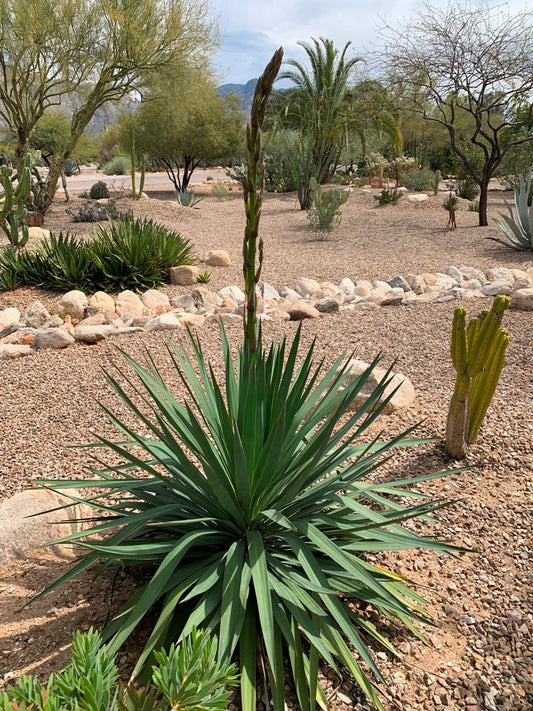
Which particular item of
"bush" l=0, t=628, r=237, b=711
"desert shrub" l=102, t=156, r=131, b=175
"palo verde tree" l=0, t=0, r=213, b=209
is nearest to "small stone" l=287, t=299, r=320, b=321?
"bush" l=0, t=628, r=237, b=711

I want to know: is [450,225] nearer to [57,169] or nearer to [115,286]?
[115,286]

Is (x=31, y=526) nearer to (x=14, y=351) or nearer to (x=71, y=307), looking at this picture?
(x=14, y=351)

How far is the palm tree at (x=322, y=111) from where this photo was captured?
17.9m

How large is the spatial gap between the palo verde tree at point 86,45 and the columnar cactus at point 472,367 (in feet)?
46.6

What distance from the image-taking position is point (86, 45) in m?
14.6

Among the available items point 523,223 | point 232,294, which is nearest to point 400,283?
point 232,294

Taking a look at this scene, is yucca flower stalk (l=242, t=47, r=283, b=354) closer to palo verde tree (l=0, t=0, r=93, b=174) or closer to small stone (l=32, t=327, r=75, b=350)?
small stone (l=32, t=327, r=75, b=350)

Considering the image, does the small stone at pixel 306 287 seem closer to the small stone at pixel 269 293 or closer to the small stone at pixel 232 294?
the small stone at pixel 269 293

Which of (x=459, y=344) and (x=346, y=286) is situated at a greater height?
(x=459, y=344)

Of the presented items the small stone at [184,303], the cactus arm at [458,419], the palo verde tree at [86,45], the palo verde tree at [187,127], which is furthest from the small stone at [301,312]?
the palo verde tree at [187,127]

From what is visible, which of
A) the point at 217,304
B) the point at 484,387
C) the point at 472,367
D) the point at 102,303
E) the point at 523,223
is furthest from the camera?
the point at 523,223

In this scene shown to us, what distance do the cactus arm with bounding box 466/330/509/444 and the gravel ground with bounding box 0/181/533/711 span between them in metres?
0.17

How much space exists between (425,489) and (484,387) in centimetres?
79

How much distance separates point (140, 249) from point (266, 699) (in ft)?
24.0
